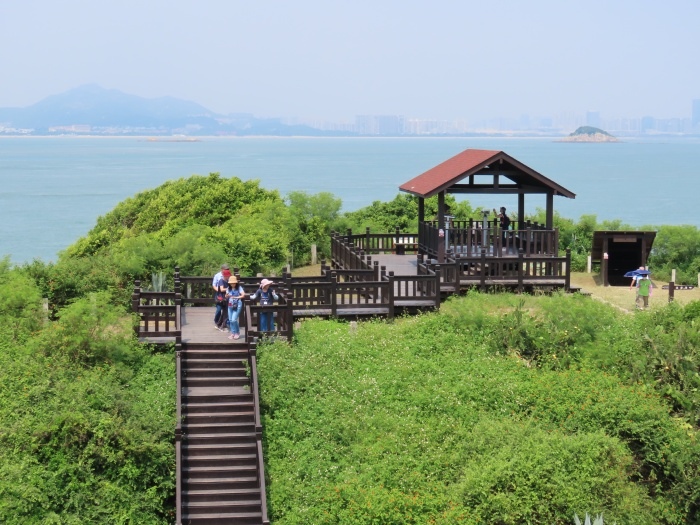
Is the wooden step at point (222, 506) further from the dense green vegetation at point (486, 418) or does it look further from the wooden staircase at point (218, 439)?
the dense green vegetation at point (486, 418)

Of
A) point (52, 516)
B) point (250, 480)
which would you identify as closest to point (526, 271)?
point (250, 480)

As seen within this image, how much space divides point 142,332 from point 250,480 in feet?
18.9

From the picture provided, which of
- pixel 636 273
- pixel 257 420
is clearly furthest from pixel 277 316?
pixel 636 273

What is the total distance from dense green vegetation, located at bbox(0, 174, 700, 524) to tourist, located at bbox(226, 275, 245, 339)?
0.81 meters

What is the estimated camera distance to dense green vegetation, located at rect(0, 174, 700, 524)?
18156 millimetres

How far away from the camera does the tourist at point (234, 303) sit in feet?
74.4

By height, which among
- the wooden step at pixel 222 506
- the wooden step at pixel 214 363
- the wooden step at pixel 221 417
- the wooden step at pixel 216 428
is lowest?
the wooden step at pixel 222 506

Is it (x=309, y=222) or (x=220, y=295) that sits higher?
(x=309, y=222)

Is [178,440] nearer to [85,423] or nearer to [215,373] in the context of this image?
[85,423]

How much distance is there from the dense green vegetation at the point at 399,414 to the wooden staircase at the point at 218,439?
425 millimetres

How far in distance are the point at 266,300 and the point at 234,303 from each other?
4.16ft

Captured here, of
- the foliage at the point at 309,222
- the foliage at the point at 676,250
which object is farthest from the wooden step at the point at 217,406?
the foliage at the point at 676,250

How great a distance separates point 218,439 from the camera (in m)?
19.7

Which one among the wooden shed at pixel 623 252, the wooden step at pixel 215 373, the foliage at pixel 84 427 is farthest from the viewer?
the wooden shed at pixel 623 252
